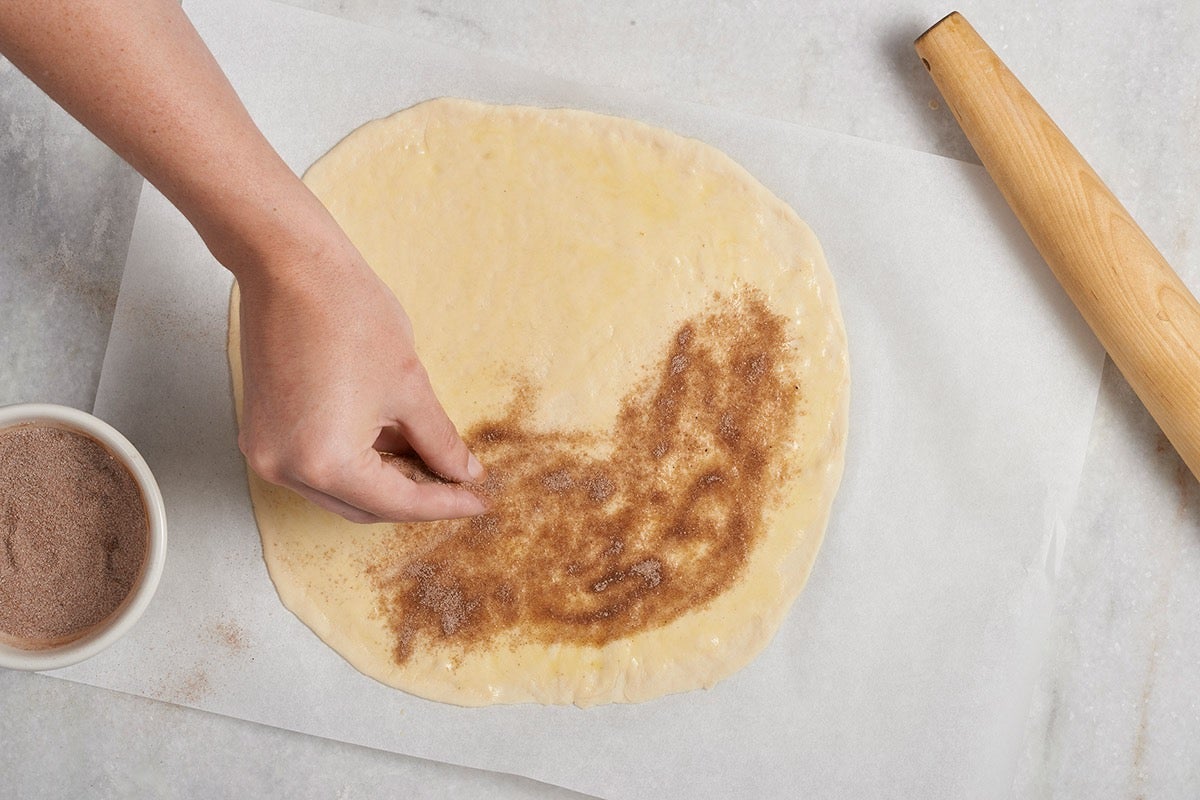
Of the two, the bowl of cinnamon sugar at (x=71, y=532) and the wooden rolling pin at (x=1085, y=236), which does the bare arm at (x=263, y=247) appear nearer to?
the bowl of cinnamon sugar at (x=71, y=532)

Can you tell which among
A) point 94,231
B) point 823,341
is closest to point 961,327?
point 823,341

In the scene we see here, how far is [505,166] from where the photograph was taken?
1295mm

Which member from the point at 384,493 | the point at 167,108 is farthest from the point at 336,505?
the point at 167,108

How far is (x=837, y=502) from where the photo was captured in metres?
1.33

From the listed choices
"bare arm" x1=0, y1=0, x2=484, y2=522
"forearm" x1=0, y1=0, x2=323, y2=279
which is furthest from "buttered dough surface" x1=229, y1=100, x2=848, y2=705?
"forearm" x1=0, y1=0, x2=323, y2=279

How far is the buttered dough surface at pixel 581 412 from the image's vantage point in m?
1.27

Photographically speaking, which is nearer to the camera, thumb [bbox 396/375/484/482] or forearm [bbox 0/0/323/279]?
forearm [bbox 0/0/323/279]

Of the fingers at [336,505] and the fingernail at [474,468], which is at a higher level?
the fingernail at [474,468]

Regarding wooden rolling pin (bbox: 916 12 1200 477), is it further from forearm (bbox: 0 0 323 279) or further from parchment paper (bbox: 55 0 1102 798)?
forearm (bbox: 0 0 323 279)

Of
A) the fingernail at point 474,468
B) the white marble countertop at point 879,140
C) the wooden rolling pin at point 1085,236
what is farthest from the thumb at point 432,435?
the wooden rolling pin at point 1085,236

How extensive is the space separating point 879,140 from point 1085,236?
319 mm

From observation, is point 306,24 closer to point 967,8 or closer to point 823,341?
point 823,341

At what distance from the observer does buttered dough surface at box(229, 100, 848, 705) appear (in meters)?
1.27

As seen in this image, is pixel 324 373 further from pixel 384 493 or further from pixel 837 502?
pixel 837 502
